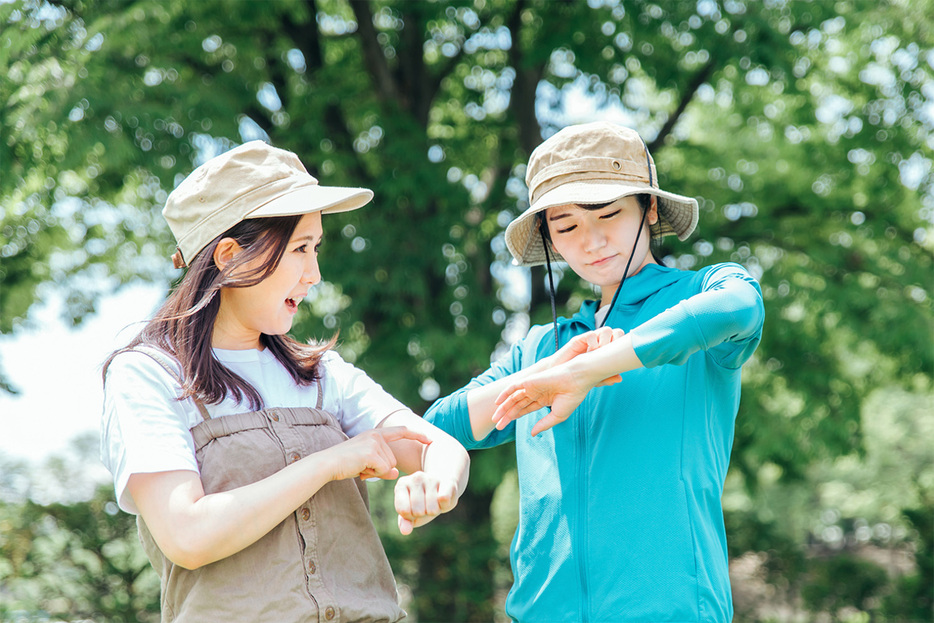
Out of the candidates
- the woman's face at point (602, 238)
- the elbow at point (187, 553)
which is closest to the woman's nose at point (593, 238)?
the woman's face at point (602, 238)

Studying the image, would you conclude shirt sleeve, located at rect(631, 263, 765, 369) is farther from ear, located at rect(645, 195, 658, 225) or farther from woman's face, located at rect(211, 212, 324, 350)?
woman's face, located at rect(211, 212, 324, 350)

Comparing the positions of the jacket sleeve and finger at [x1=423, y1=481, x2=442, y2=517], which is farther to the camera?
the jacket sleeve

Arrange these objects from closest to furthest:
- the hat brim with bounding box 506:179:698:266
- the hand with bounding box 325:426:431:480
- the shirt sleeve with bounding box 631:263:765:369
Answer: the hand with bounding box 325:426:431:480
the shirt sleeve with bounding box 631:263:765:369
the hat brim with bounding box 506:179:698:266

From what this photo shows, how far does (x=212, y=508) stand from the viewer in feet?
5.18

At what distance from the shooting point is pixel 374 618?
1.75 meters

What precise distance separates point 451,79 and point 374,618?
827 cm

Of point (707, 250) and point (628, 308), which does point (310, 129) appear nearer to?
point (707, 250)

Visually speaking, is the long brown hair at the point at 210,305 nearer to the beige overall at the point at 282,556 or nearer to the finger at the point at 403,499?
the beige overall at the point at 282,556

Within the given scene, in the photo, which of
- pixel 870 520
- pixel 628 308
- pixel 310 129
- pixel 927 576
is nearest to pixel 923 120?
pixel 927 576

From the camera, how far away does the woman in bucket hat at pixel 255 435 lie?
1607mm

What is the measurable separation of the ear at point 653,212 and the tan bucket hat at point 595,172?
0.08ft

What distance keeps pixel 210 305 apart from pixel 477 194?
22.7 feet

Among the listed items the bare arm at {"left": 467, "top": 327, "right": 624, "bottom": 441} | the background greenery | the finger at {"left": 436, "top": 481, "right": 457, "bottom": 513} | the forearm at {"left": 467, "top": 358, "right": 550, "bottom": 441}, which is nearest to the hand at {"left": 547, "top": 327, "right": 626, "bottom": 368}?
the bare arm at {"left": 467, "top": 327, "right": 624, "bottom": 441}

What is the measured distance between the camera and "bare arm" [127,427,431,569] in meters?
1.57
